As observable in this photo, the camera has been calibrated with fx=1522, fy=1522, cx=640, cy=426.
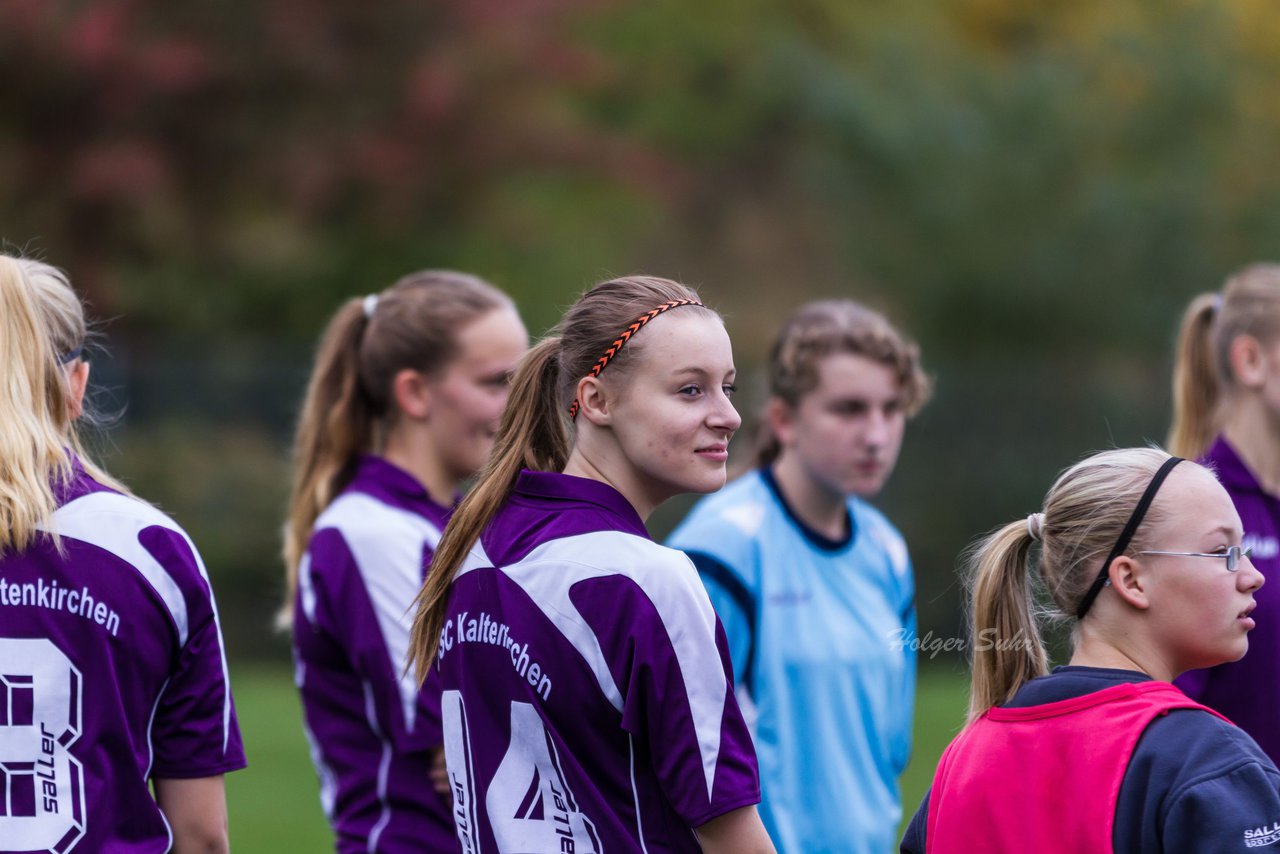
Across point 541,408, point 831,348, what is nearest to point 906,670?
point 831,348

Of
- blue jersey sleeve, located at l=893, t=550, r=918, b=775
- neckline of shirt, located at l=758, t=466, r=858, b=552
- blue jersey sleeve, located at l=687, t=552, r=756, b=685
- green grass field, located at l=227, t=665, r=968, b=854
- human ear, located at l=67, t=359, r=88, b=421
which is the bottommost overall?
green grass field, located at l=227, t=665, r=968, b=854

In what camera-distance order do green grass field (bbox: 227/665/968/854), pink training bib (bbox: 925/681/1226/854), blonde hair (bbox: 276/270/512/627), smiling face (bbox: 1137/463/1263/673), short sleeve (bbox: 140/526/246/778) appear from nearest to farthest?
pink training bib (bbox: 925/681/1226/854) < smiling face (bbox: 1137/463/1263/673) < short sleeve (bbox: 140/526/246/778) < blonde hair (bbox: 276/270/512/627) < green grass field (bbox: 227/665/968/854)

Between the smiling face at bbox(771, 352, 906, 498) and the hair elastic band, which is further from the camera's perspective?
the smiling face at bbox(771, 352, 906, 498)

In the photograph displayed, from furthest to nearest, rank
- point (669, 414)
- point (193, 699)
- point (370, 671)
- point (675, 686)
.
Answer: point (370, 671), point (193, 699), point (669, 414), point (675, 686)

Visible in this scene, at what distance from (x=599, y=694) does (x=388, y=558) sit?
1.34 metres

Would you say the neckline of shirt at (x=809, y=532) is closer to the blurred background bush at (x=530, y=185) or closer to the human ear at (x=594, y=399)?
the human ear at (x=594, y=399)

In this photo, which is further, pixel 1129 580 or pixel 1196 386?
pixel 1196 386

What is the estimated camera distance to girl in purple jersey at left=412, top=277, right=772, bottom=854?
8.04ft

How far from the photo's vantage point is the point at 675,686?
244 cm

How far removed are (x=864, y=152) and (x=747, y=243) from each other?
533 cm

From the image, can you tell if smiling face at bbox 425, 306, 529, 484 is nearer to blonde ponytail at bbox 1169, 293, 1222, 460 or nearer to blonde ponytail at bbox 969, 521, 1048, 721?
blonde ponytail at bbox 969, 521, 1048, 721

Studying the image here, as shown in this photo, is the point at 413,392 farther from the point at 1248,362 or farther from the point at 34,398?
the point at 1248,362

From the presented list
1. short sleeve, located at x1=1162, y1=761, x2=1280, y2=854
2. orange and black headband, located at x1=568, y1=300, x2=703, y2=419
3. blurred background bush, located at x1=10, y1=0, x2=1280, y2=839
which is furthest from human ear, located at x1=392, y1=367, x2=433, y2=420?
blurred background bush, located at x1=10, y1=0, x2=1280, y2=839

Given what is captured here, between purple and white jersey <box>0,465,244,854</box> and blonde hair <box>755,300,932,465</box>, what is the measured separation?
6.72 ft
